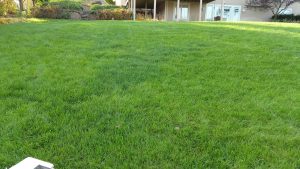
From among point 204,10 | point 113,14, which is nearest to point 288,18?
point 204,10

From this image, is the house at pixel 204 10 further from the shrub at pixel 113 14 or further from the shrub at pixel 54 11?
the shrub at pixel 54 11

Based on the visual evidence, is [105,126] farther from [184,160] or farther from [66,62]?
[66,62]

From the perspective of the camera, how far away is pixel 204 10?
25.8 metres

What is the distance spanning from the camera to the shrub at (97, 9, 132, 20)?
61.8ft

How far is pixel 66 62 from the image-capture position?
5590mm

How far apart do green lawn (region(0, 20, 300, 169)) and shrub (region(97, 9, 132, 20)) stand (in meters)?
12.4

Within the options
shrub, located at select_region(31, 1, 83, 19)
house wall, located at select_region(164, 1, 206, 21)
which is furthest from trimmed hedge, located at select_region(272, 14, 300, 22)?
shrub, located at select_region(31, 1, 83, 19)

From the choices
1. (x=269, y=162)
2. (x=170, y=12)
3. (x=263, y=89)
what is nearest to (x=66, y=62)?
(x=263, y=89)

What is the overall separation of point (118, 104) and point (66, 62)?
2196 mm

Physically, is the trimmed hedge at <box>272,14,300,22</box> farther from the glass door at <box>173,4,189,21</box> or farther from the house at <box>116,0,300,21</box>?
the glass door at <box>173,4,189,21</box>

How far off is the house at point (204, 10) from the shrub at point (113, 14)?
10.9 ft

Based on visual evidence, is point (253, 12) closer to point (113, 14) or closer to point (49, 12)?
point (113, 14)

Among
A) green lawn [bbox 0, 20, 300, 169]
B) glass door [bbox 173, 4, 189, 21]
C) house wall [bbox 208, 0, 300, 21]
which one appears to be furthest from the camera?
house wall [bbox 208, 0, 300, 21]

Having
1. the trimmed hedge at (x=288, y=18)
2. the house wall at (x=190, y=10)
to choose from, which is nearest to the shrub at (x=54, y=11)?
the house wall at (x=190, y=10)
